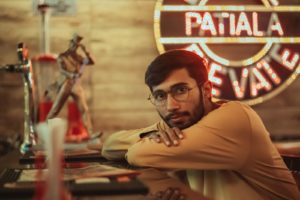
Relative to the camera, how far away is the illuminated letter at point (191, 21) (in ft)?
12.1

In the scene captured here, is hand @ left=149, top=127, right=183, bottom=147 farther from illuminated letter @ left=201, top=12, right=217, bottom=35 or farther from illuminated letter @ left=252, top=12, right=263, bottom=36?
illuminated letter @ left=252, top=12, right=263, bottom=36

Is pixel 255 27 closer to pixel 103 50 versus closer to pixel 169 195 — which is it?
pixel 103 50

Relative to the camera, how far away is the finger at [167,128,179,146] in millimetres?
1652

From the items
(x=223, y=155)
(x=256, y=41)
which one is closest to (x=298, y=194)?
(x=223, y=155)

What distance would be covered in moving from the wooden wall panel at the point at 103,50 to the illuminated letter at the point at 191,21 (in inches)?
11.1

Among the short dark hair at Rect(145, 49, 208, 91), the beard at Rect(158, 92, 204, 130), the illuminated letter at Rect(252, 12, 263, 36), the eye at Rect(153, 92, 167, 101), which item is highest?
the illuminated letter at Rect(252, 12, 263, 36)

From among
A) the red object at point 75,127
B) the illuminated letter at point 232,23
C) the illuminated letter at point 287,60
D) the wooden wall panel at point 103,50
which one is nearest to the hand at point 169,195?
the red object at point 75,127

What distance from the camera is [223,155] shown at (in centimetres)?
165

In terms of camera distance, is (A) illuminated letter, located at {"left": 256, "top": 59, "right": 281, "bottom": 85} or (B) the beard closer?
(B) the beard

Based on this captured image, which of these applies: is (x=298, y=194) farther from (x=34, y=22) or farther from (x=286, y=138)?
(x=34, y=22)

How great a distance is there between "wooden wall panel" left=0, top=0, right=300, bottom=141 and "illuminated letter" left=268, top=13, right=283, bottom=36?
659 mm

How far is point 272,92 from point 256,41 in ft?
1.44

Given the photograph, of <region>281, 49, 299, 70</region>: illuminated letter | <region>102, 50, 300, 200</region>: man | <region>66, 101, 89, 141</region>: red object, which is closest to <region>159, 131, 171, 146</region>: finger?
<region>102, 50, 300, 200</region>: man

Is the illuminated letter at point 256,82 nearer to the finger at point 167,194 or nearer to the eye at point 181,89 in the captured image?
the eye at point 181,89
